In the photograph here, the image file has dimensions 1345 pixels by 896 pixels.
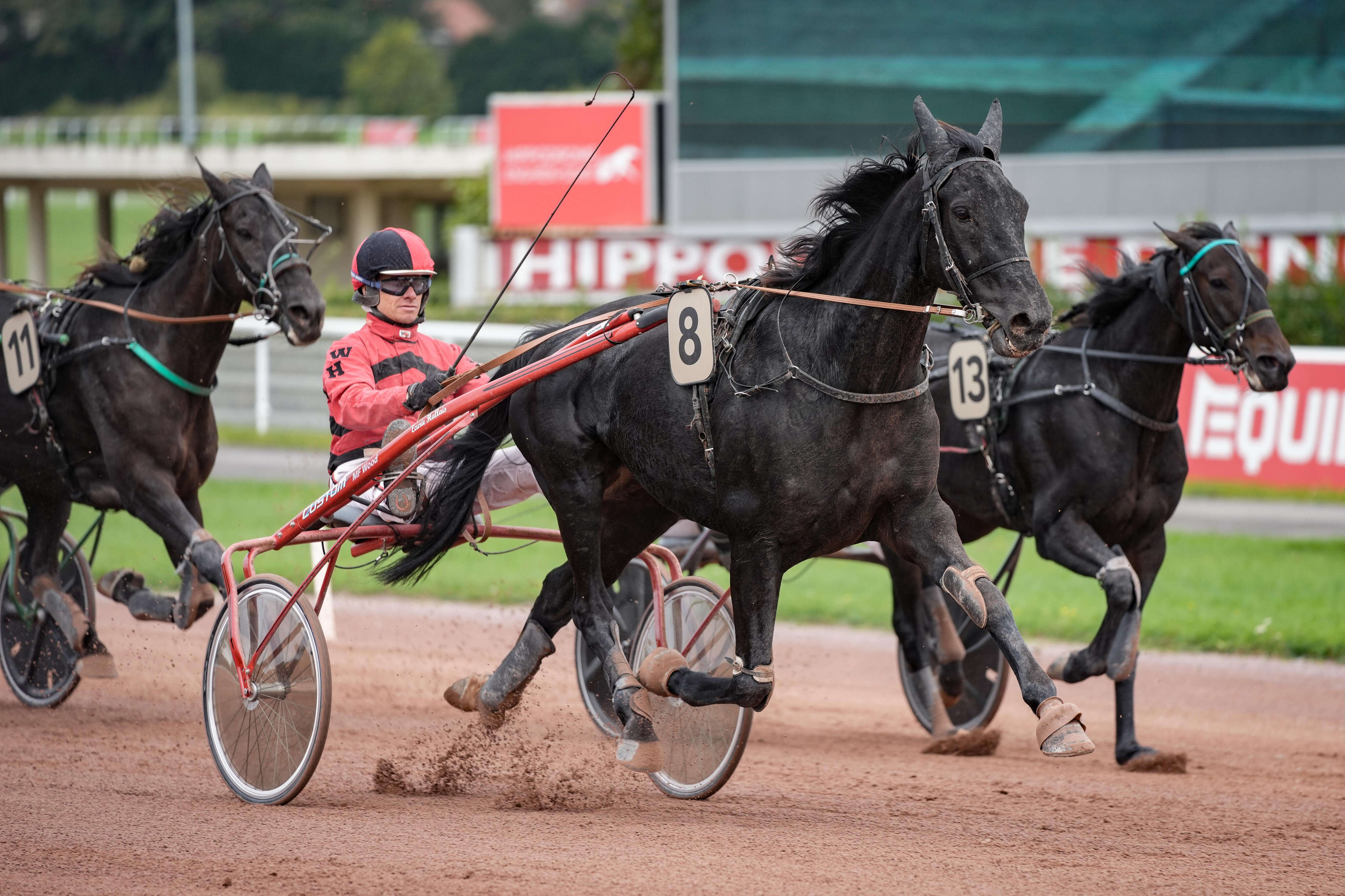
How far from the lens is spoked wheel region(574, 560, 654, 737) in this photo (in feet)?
19.0

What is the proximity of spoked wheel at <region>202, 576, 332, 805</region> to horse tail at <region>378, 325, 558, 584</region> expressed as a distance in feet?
1.48

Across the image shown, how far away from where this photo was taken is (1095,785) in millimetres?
5176

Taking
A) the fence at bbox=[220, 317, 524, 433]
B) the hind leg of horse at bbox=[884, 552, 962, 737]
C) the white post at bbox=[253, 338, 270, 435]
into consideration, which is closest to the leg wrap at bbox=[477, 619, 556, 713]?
the hind leg of horse at bbox=[884, 552, 962, 737]

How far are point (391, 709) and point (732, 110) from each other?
15714mm

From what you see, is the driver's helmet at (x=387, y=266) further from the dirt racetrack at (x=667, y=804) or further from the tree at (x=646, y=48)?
the tree at (x=646, y=48)

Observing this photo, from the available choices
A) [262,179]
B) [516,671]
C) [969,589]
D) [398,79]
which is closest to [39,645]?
[262,179]

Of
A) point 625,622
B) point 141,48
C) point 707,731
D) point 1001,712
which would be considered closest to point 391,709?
point 625,622

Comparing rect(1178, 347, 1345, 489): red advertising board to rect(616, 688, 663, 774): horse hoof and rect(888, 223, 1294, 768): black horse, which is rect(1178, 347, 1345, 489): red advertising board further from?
rect(616, 688, 663, 774): horse hoof

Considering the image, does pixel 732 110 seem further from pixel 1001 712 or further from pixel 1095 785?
pixel 1095 785

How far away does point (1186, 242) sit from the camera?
5.64m

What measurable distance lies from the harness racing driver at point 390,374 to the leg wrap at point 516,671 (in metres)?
0.56

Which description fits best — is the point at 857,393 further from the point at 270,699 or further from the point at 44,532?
the point at 44,532

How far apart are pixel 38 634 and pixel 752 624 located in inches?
142

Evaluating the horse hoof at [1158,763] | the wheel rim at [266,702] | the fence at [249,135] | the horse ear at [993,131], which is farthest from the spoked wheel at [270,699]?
the fence at [249,135]
